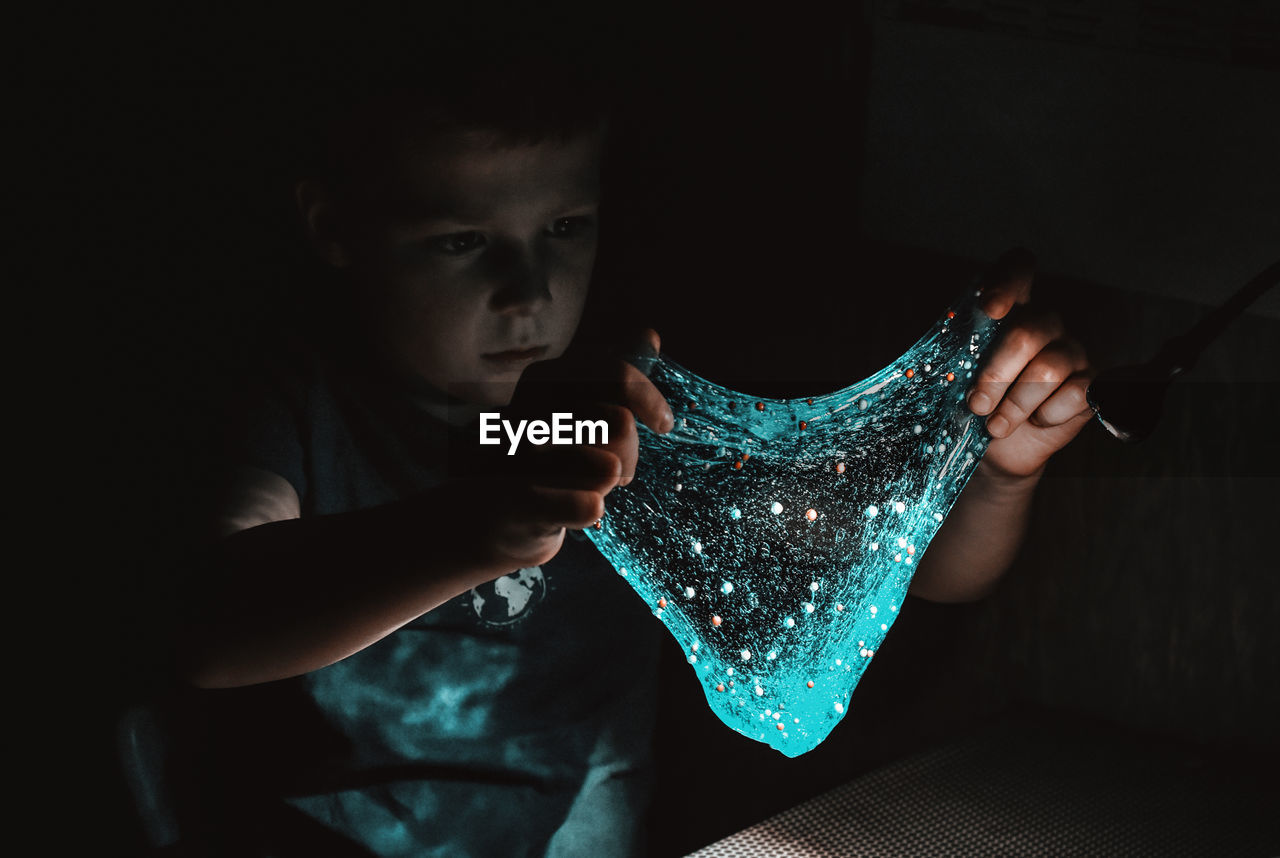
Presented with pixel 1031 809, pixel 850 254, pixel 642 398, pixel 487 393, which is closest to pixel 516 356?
pixel 487 393

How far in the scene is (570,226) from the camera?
1.77 ft

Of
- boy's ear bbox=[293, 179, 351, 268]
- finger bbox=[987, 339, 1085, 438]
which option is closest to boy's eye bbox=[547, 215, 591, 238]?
boy's ear bbox=[293, 179, 351, 268]

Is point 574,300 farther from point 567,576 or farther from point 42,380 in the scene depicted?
point 42,380

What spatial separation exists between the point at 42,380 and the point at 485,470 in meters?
0.39

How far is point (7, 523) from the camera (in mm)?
661

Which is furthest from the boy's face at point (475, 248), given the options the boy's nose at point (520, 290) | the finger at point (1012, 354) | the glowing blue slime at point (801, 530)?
the finger at point (1012, 354)

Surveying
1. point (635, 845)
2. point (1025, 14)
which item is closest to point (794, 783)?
point (635, 845)

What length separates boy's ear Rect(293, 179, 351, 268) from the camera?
556mm

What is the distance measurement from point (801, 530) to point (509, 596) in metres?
0.21

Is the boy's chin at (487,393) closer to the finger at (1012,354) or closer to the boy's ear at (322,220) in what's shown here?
the boy's ear at (322,220)

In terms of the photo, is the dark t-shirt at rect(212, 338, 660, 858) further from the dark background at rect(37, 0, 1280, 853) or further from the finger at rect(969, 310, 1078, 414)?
the finger at rect(969, 310, 1078, 414)

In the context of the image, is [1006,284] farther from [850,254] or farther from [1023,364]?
[850,254]

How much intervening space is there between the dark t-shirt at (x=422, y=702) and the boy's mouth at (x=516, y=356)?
0.06 metres

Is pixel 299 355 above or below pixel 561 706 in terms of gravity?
above
